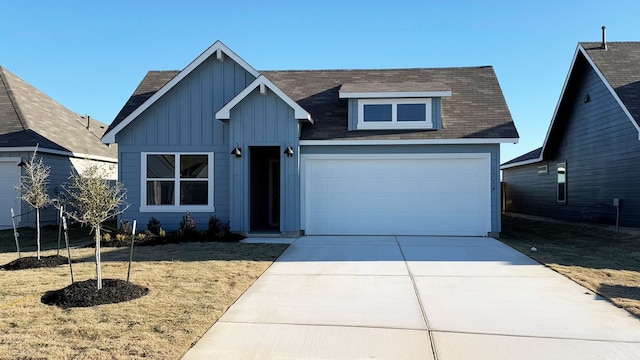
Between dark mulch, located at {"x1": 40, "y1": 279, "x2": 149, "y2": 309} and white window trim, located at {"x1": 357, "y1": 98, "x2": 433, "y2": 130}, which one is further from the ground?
white window trim, located at {"x1": 357, "y1": 98, "x2": 433, "y2": 130}

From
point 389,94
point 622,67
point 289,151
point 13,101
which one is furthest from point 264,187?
point 622,67

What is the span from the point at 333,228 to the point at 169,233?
4.45 meters

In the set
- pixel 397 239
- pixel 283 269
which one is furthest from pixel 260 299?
pixel 397 239

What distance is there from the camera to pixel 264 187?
14.7 metres

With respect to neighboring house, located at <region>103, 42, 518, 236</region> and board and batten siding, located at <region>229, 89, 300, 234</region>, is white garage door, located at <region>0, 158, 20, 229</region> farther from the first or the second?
board and batten siding, located at <region>229, 89, 300, 234</region>

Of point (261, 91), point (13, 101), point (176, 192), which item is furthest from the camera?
point (13, 101)

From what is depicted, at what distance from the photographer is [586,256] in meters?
9.20

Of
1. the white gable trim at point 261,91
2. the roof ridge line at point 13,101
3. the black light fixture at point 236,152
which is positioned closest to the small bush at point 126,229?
the black light fixture at point 236,152

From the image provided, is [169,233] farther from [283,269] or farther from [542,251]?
[542,251]

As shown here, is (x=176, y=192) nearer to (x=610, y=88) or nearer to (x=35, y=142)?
(x=35, y=142)

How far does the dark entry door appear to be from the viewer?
43.6 ft

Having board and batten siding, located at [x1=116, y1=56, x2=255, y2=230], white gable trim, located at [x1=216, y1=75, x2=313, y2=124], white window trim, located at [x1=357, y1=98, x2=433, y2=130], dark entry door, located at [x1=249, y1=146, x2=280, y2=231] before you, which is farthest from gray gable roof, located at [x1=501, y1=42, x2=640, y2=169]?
board and batten siding, located at [x1=116, y1=56, x2=255, y2=230]

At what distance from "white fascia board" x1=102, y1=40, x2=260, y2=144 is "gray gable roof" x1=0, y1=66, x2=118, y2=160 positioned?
3562mm

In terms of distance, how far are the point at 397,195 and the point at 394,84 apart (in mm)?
3418
